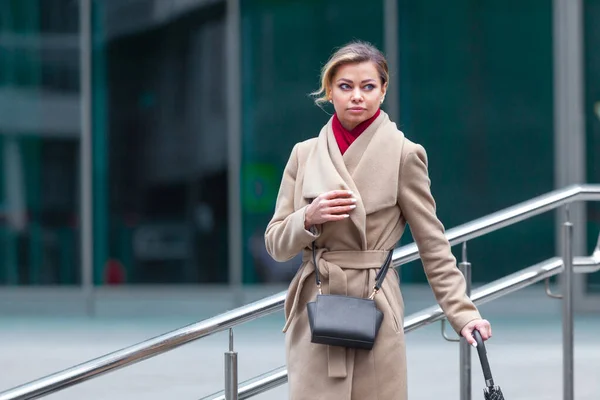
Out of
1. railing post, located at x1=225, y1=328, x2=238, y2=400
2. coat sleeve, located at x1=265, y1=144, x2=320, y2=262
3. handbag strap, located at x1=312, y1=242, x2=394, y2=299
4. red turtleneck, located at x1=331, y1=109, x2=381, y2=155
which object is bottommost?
railing post, located at x1=225, y1=328, x2=238, y2=400

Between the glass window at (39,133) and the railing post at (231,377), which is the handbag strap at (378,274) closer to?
the railing post at (231,377)

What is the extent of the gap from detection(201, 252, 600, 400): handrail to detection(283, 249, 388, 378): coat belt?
1150 millimetres

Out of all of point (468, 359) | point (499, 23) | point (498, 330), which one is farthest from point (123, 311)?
point (468, 359)

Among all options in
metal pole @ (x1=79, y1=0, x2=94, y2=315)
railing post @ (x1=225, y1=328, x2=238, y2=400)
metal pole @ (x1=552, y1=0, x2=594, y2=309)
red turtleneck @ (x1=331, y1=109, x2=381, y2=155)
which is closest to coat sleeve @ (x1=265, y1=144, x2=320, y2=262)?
red turtleneck @ (x1=331, y1=109, x2=381, y2=155)

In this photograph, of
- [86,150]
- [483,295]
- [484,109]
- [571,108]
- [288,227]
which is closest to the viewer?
[288,227]

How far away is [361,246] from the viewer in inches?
105

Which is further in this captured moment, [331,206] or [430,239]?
[430,239]

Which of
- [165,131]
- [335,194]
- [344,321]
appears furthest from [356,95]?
[165,131]

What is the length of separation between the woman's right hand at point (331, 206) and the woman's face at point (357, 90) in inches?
9.5

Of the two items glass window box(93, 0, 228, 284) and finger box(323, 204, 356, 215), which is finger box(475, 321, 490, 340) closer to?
finger box(323, 204, 356, 215)

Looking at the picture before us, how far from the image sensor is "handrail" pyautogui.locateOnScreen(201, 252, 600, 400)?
12.4ft

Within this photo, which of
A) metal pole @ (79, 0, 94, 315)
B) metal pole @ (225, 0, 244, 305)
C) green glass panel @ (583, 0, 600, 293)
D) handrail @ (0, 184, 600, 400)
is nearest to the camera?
handrail @ (0, 184, 600, 400)

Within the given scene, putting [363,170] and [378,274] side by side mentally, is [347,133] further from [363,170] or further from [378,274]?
[378,274]

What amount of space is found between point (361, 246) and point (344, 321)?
22 cm
